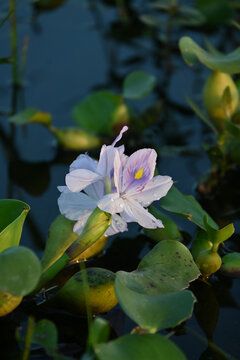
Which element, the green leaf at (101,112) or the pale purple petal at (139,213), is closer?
the pale purple petal at (139,213)

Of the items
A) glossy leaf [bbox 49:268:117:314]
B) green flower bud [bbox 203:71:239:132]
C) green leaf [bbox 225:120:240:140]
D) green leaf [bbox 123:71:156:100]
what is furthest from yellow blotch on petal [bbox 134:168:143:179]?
green leaf [bbox 123:71:156:100]

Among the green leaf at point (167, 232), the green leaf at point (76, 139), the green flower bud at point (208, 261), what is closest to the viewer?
the green flower bud at point (208, 261)

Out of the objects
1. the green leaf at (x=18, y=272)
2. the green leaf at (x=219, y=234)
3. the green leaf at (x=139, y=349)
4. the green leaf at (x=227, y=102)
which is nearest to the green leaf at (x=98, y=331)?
the green leaf at (x=139, y=349)

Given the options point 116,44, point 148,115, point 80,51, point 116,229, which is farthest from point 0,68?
point 116,229

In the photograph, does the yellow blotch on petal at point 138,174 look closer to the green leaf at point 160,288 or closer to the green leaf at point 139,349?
the green leaf at point 160,288

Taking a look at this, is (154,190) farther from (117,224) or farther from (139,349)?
(139,349)

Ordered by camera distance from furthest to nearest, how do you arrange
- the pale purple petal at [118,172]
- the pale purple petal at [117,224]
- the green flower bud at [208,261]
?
the green flower bud at [208,261]
the pale purple petal at [117,224]
the pale purple petal at [118,172]

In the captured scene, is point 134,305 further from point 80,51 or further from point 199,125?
point 80,51

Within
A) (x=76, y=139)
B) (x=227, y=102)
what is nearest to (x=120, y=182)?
(x=227, y=102)
